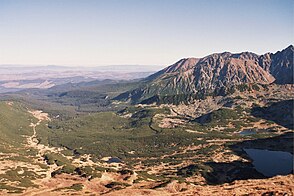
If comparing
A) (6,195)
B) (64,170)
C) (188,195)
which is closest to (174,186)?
(188,195)

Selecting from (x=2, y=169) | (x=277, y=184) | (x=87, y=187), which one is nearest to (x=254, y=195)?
(x=277, y=184)

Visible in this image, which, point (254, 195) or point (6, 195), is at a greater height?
point (254, 195)

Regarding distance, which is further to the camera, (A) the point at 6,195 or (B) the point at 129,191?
(A) the point at 6,195

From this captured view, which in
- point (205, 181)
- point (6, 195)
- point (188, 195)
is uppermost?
point (188, 195)

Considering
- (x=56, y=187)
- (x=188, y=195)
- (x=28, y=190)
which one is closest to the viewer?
(x=188, y=195)

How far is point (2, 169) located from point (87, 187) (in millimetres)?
66596

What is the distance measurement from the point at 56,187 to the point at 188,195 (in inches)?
3154

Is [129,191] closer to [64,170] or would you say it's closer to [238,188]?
[238,188]

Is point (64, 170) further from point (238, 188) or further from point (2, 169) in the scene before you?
point (238, 188)

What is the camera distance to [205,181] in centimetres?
19312

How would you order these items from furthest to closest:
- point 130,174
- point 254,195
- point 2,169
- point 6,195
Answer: point 2,169 → point 130,174 → point 6,195 → point 254,195

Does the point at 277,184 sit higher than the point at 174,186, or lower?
higher

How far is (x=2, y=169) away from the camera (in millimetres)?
199125

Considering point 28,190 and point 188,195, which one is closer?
point 188,195
